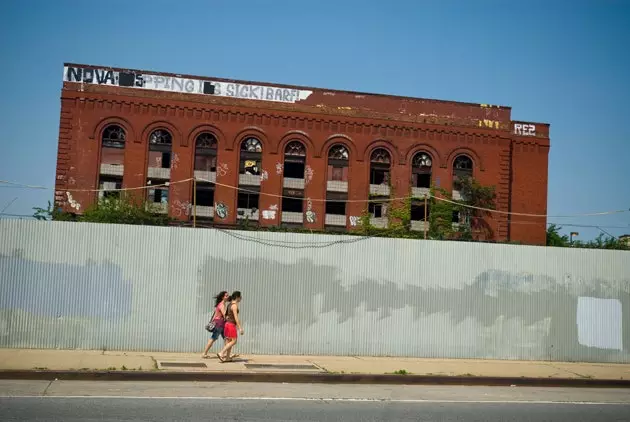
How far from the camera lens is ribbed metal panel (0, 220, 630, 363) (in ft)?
55.2

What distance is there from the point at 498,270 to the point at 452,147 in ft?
93.8

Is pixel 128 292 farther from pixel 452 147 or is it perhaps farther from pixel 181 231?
pixel 452 147

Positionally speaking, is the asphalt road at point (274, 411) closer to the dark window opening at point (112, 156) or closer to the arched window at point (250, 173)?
the arched window at point (250, 173)

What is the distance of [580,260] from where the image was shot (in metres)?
20.1

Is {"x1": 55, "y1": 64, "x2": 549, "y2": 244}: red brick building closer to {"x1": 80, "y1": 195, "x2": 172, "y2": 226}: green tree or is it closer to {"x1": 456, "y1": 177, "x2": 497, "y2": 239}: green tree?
{"x1": 456, "y1": 177, "x2": 497, "y2": 239}: green tree

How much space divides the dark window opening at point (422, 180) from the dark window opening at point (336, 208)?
16.1ft

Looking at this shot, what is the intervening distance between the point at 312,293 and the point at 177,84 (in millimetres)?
29348

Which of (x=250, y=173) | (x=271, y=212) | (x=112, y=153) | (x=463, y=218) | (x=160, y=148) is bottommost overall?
(x=271, y=212)

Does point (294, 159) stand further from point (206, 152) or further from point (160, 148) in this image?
point (160, 148)

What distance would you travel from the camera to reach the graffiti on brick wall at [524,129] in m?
50.3

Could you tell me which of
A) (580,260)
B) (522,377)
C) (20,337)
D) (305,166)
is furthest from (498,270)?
(305,166)

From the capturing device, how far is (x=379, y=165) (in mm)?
46812

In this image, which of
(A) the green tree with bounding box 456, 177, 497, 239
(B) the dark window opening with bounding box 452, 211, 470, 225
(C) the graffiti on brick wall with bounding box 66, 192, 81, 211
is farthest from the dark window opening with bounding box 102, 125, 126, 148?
(B) the dark window opening with bounding box 452, 211, 470, 225

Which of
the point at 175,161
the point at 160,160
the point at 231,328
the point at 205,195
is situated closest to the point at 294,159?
the point at 205,195
